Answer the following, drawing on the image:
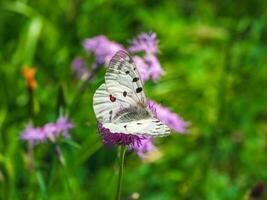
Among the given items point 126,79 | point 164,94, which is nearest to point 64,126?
point 126,79

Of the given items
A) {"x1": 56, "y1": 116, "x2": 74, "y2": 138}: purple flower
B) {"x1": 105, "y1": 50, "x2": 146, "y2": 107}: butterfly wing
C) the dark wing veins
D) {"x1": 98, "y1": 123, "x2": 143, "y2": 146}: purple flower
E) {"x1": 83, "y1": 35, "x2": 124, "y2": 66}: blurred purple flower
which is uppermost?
{"x1": 83, "y1": 35, "x2": 124, "y2": 66}: blurred purple flower

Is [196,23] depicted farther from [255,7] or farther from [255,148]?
[255,148]

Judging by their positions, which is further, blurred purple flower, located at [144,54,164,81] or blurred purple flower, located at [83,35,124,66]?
blurred purple flower, located at [83,35,124,66]

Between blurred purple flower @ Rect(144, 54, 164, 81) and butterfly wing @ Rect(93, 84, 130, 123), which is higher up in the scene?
blurred purple flower @ Rect(144, 54, 164, 81)

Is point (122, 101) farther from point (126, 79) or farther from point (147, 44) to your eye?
point (147, 44)

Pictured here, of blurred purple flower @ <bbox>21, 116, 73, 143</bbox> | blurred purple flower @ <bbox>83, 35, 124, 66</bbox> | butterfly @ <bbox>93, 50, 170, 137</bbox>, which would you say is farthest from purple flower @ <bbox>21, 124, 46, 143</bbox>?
butterfly @ <bbox>93, 50, 170, 137</bbox>

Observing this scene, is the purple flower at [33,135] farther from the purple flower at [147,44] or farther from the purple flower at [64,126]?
the purple flower at [147,44]

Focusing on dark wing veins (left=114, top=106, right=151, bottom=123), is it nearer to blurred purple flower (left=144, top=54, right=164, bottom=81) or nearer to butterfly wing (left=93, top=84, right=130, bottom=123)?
butterfly wing (left=93, top=84, right=130, bottom=123)
